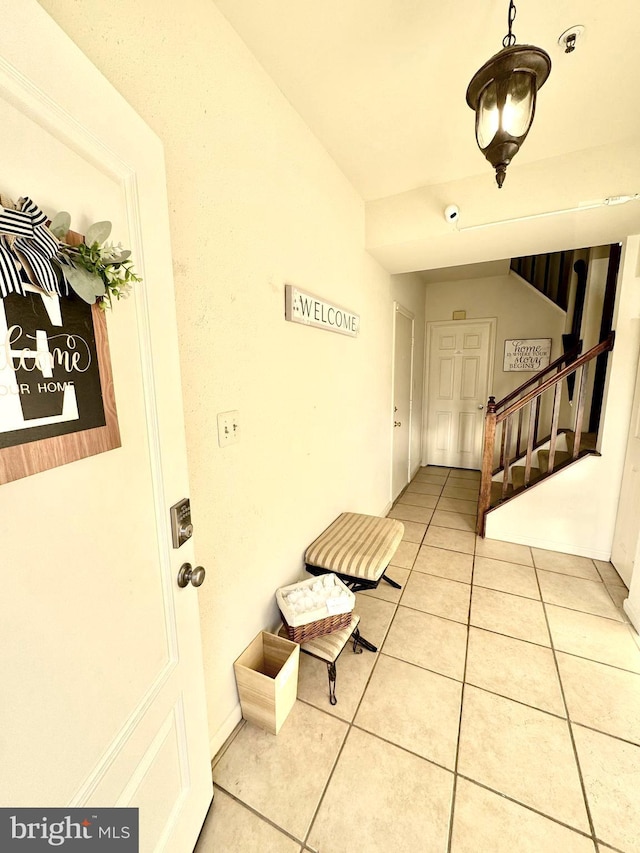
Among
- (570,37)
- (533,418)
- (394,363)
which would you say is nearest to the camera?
(570,37)

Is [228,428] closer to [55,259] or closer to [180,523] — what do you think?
[180,523]

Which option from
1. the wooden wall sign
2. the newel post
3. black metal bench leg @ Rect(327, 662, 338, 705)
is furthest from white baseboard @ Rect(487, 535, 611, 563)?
the wooden wall sign

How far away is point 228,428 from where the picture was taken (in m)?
1.31

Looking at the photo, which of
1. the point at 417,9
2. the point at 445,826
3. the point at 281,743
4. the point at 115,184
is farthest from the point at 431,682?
the point at 417,9

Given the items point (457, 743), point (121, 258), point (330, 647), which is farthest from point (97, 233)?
point (457, 743)

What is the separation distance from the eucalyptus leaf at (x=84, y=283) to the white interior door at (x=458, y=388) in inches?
192

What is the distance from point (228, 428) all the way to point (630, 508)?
112 inches

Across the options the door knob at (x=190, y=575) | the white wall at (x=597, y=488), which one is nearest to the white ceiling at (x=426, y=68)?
the white wall at (x=597, y=488)

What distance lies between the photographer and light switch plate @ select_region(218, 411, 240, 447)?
4.19ft

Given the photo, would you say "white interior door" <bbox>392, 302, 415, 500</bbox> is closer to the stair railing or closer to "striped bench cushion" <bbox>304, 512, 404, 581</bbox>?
the stair railing

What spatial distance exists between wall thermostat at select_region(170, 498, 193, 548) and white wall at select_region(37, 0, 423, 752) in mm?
220

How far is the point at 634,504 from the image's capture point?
2322 millimetres

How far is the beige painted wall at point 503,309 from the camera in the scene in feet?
14.1

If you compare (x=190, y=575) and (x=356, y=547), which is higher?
(x=190, y=575)
